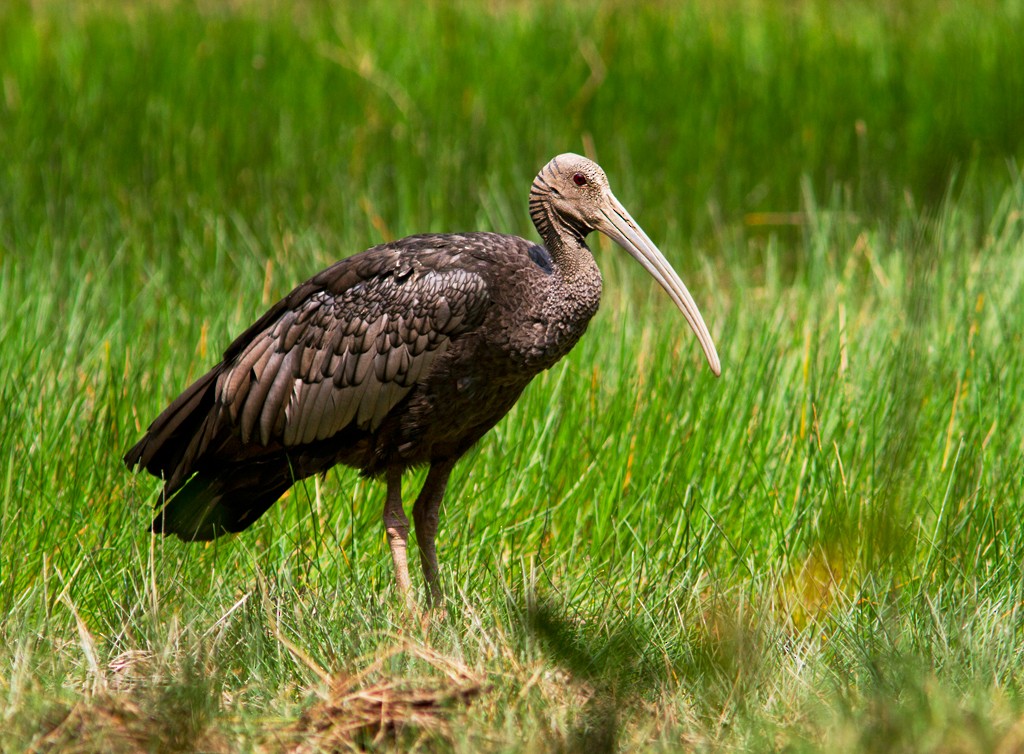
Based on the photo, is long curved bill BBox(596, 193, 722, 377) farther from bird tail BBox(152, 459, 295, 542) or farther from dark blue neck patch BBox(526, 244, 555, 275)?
bird tail BBox(152, 459, 295, 542)

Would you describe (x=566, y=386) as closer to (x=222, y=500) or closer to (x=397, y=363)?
(x=397, y=363)

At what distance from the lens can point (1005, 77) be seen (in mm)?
7961

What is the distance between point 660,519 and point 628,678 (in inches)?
48.7

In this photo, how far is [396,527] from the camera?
13.5ft

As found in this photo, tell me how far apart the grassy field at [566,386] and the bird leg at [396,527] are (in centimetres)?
14

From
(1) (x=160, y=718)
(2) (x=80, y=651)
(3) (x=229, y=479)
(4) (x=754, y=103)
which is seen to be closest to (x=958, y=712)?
(1) (x=160, y=718)

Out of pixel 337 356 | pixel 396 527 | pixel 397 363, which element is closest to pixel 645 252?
pixel 397 363

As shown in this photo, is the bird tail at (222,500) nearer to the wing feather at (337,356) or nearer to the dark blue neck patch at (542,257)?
the wing feather at (337,356)

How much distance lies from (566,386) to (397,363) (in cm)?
130

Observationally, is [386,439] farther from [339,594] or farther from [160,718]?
[160,718]

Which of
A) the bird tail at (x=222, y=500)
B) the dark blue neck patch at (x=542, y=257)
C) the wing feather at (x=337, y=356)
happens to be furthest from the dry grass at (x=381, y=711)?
the dark blue neck patch at (x=542, y=257)

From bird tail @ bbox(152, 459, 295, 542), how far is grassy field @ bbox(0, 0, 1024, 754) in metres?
0.12

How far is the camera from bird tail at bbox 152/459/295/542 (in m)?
4.14

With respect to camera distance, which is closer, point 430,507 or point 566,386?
point 430,507
